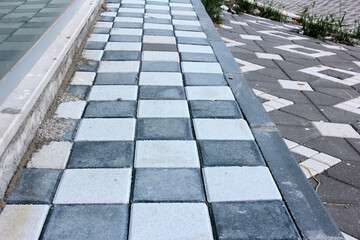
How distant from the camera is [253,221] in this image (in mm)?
1597

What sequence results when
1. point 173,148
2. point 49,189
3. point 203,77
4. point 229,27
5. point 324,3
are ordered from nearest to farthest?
point 49,189, point 173,148, point 203,77, point 229,27, point 324,3

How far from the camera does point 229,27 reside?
5.55m

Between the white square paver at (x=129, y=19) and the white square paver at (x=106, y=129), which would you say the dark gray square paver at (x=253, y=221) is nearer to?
the white square paver at (x=106, y=129)

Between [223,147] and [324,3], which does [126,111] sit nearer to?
[223,147]

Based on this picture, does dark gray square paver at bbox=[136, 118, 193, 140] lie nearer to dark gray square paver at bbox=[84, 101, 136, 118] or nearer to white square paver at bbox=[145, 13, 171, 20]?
dark gray square paver at bbox=[84, 101, 136, 118]

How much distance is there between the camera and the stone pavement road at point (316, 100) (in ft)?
6.55

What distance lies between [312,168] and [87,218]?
4.18 ft

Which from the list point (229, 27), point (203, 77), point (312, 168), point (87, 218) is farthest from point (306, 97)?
point (229, 27)

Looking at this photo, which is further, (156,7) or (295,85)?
(156,7)

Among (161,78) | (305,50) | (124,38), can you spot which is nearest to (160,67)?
(161,78)

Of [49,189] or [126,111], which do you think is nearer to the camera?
[49,189]

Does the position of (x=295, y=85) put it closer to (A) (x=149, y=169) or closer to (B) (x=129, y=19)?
(A) (x=149, y=169)

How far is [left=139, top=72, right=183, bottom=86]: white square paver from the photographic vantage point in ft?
9.55

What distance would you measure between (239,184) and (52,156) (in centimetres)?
98
